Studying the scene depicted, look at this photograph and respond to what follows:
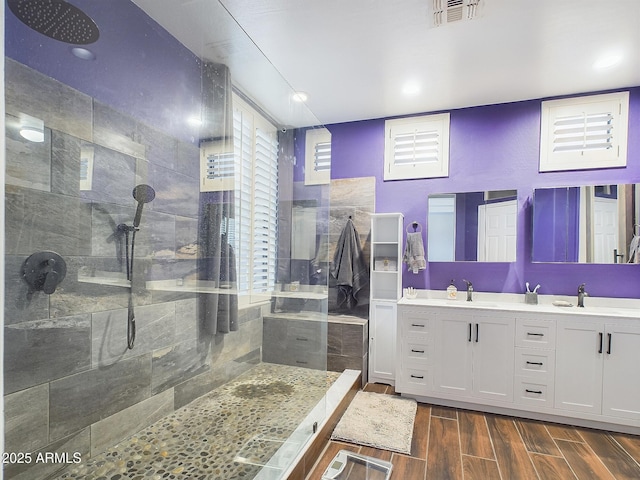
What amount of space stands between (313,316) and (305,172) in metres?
1.21

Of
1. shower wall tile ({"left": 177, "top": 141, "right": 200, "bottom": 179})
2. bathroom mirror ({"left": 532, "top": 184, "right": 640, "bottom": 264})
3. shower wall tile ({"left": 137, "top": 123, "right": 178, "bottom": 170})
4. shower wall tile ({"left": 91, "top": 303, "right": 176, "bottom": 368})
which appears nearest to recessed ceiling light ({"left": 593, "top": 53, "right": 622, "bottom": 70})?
bathroom mirror ({"left": 532, "top": 184, "right": 640, "bottom": 264})

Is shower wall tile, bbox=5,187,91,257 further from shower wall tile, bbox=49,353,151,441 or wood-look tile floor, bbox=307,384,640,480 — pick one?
wood-look tile floor, bbox=307,384,640,480

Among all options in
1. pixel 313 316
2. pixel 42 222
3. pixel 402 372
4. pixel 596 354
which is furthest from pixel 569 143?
pixel 42 222

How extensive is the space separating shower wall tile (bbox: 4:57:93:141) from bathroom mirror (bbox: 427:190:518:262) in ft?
9.02

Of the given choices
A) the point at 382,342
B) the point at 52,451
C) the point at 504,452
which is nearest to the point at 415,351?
the point at 382,342

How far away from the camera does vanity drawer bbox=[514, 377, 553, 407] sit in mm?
2346

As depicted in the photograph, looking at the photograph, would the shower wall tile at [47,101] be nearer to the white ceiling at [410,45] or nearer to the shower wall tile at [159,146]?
the shower wall tile at [159,146]

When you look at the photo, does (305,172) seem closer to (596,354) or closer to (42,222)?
(42,222)

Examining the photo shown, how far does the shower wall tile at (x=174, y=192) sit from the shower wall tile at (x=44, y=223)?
0.37 metres

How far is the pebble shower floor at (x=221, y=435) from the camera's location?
1529 millimetres

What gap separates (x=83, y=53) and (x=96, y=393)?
1.64 metres

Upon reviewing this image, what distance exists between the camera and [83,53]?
4.72 ft

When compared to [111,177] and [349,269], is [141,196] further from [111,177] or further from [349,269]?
[349,269]

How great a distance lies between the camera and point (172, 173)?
185 cm
